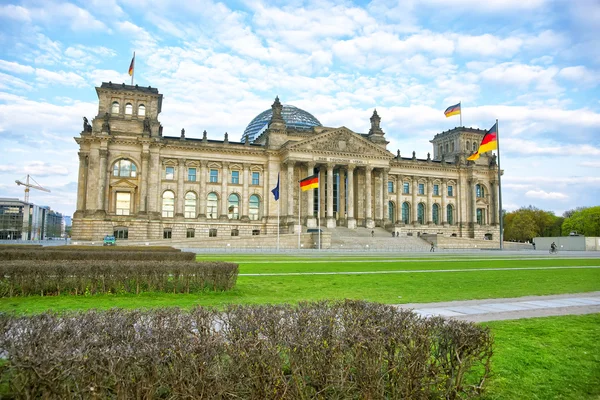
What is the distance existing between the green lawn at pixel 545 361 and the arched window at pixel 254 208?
69.3 m

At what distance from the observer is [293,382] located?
5023mm

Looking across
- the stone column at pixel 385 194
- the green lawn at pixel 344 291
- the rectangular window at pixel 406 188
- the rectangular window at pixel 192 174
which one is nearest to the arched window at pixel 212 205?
the rectangular window at pixel 192 174

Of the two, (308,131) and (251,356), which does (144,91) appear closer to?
(308,131)

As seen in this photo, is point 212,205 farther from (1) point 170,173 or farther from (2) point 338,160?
(2) point 338,160

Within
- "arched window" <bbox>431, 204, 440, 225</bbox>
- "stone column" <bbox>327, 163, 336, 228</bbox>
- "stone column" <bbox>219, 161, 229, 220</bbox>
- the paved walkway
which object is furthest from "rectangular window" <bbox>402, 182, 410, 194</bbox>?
the paved walkway

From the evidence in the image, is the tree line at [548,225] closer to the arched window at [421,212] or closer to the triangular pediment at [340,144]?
the arched window at [421,212]

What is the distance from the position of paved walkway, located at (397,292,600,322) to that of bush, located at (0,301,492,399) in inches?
236

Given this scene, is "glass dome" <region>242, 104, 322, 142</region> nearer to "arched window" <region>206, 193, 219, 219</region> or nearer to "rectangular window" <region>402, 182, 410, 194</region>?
"rectangular window" <region>402, 182, 410, 194</region>

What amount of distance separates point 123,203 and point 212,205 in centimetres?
A: 1480

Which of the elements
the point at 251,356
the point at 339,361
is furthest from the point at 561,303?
the point at 251,356

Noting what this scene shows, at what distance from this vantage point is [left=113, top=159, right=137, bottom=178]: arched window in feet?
230

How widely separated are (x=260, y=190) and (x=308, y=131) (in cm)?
1519

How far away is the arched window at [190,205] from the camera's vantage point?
7538cm

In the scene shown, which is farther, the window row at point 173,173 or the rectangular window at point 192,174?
the rectangular window at point 192,174
